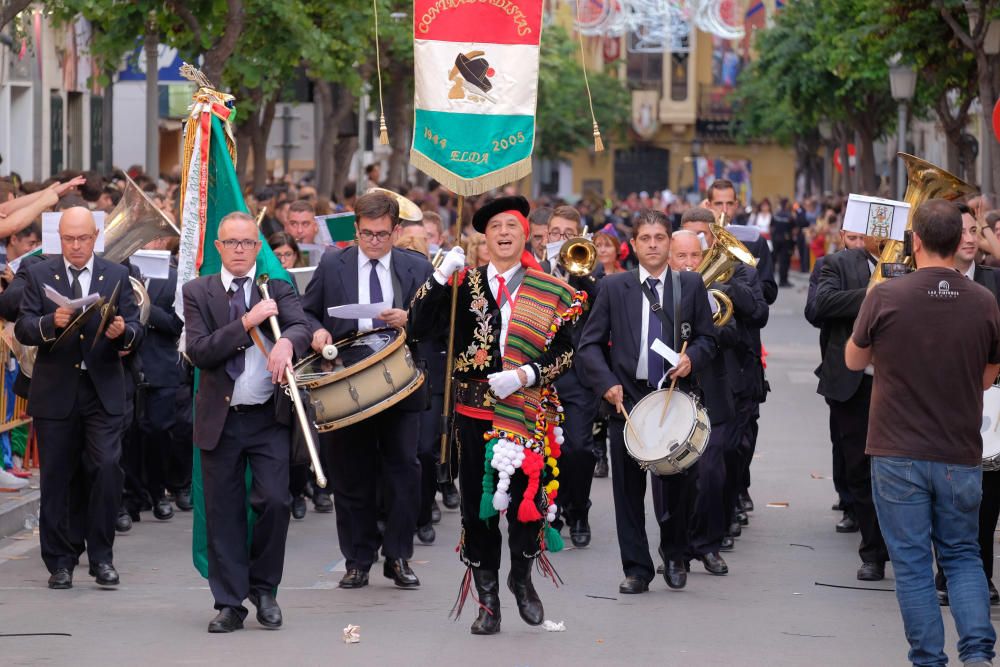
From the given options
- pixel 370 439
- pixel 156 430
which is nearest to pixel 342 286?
pixel 370 439

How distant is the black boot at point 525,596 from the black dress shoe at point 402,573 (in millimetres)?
1153

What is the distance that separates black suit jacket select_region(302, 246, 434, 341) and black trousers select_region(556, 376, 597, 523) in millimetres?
Answer: 1762

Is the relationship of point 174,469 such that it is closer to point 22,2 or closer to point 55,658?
point 22,2

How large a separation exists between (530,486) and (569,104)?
→ 5749 cm

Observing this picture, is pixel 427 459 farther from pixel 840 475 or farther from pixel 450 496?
pixel 840 475

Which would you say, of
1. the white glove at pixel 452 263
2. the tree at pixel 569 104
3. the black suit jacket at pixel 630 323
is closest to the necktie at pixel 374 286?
the black suit jacket at pixel 630 323

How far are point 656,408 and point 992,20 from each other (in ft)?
39.8

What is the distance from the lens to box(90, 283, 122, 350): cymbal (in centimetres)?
938

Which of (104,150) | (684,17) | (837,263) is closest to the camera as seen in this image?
(837,263)

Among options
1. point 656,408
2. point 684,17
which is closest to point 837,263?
point 656,408

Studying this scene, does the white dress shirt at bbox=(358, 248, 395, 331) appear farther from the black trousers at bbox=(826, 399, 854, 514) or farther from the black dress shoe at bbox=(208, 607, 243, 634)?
the black trousers at bbox=(826, 399, 854, 514)

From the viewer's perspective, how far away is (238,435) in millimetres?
8359

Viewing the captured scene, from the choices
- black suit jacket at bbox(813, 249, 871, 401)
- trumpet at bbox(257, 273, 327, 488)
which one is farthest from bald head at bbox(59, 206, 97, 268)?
black suit jacket at bbox(813, 249, 871, 401)

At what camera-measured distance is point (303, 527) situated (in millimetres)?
11719
